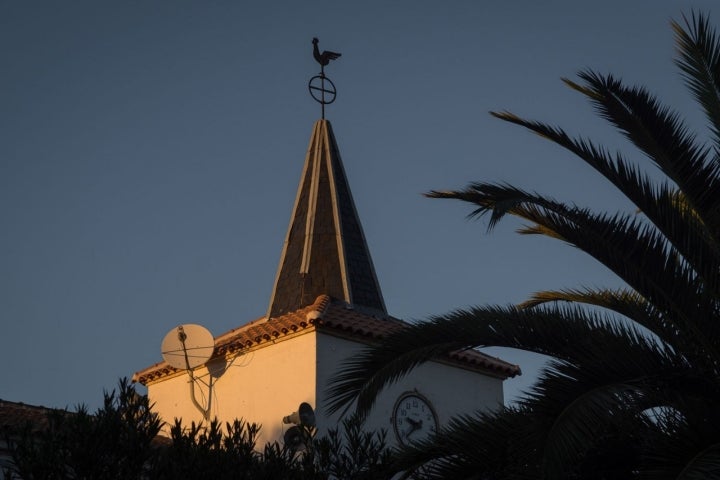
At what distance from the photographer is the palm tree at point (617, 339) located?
7676 mm

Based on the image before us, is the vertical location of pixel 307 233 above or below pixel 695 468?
above

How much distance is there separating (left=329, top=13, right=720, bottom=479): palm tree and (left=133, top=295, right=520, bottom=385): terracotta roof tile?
620cm

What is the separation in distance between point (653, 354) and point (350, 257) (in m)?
10.8

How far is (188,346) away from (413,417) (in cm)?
372

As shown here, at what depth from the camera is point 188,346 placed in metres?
16.8

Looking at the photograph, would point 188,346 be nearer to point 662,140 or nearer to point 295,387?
point 295,387

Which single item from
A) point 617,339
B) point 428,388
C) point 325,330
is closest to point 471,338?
point 617,339

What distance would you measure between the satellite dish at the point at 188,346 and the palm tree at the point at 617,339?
7613 millimetres

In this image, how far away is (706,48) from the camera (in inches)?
372

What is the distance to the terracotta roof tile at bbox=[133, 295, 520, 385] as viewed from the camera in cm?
1594

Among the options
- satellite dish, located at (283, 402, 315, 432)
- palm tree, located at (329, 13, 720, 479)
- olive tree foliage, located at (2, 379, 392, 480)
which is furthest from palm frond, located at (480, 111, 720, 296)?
satellite dish, located at (283, 402, 315, 432)

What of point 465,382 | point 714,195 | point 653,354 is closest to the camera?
point 653,354

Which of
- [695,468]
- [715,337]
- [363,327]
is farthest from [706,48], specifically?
[363,327]

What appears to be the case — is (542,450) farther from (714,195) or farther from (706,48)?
(706,48)
